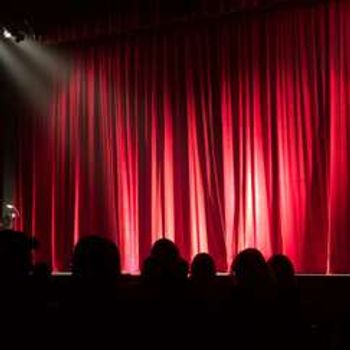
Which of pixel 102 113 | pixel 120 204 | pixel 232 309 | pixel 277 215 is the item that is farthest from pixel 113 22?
pixel 232 309

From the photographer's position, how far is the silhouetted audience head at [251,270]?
2.84 metres

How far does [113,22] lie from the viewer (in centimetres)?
798

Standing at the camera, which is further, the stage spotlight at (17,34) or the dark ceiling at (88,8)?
the stage spotlight at (17,34)

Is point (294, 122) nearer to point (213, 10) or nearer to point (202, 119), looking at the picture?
point (202, 119)

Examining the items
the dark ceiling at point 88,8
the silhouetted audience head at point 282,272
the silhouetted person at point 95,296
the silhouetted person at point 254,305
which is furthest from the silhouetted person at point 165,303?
the dark ceiling at point 88,8

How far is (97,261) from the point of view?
6.13 feet

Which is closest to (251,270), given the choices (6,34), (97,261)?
(97,261)

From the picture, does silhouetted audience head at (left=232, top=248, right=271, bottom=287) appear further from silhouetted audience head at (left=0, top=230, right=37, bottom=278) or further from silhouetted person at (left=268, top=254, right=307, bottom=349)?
silhouetted audience head at (left=0, top=230, right=37, bottom=278)

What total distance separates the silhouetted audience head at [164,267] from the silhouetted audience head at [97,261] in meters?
0.48

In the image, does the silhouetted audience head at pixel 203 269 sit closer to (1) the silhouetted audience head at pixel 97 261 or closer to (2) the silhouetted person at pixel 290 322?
(2) the silhouetted person at pixel 290 322

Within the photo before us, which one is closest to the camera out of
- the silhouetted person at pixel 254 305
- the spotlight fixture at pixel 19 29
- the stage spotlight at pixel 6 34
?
the silhouetted person at pixel 254 305

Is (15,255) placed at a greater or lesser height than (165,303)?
greater

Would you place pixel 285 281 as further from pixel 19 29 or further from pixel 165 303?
pixel 19 29

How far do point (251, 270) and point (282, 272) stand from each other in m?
0.86
